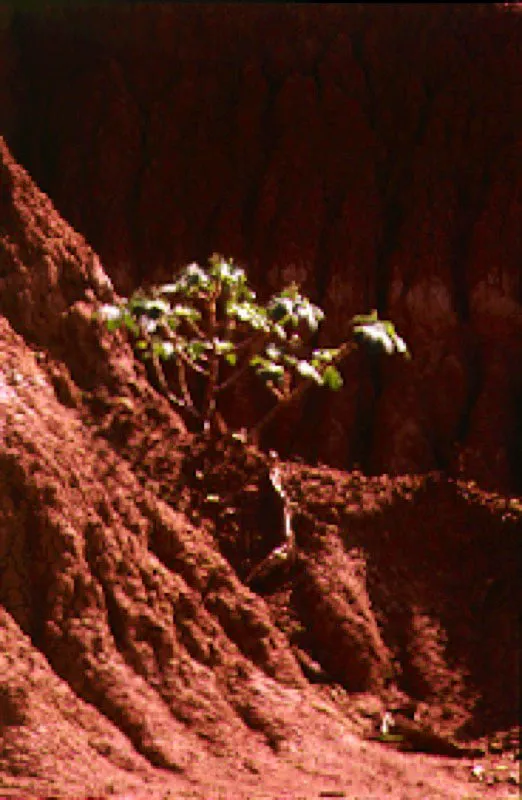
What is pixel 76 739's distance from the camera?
6688mm

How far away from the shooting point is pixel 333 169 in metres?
13.9

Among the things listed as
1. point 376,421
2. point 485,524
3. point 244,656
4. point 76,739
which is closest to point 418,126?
point 376,421

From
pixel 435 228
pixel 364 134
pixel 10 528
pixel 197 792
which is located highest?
pixel 364 134

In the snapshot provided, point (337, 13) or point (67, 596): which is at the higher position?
point (337, 13)

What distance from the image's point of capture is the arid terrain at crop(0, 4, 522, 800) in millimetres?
7207

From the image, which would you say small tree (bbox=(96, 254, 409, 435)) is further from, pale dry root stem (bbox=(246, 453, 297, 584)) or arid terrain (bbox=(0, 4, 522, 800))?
pale dry root stem (bbox=(246, 453, 297, 584))

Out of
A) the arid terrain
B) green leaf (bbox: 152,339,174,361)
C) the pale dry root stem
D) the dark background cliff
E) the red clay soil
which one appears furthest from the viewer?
the dark background cliff

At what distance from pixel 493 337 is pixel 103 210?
463 centimetres

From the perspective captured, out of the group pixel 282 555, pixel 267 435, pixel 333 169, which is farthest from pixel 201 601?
pixel 333 169

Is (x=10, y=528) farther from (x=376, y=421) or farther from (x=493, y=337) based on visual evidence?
(x=493, y=337)

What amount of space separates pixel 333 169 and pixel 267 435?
129 inches

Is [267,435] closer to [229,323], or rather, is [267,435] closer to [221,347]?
[229,323]

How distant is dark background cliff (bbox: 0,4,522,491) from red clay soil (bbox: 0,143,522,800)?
12.2 feet

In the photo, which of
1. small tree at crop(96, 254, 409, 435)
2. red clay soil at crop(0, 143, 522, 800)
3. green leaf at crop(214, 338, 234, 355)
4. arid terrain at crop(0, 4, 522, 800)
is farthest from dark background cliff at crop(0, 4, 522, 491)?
red clay soil at crop(0, 143, 522, 800)
